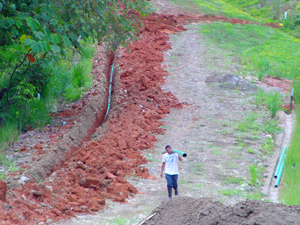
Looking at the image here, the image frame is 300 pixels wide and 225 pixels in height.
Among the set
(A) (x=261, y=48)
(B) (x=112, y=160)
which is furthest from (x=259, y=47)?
(B) (x=112, y=160)

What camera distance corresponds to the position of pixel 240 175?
7.92 meters

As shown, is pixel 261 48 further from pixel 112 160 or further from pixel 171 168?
pixel 171 168

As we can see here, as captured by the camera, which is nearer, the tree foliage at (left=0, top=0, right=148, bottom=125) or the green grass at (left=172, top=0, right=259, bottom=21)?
the tree foliage at (left=0, top=0, right=148, bottom=125)

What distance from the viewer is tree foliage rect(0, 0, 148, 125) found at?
288 inches

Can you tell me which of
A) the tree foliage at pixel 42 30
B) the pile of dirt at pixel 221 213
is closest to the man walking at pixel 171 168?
the pile of dirt at pixel 221 213

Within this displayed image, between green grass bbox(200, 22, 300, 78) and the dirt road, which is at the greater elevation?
green grass bbox(200, 22, 300, 78)

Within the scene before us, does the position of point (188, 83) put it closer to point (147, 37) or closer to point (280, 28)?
point (147, 37)

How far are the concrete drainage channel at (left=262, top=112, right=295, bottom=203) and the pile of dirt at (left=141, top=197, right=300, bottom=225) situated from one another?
6.87ft

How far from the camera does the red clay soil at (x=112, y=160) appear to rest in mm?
5656

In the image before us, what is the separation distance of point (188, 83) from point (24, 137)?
7.92 meters

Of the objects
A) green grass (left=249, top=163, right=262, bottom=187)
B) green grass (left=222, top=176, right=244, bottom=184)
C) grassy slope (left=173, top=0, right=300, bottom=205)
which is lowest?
green grass (left=222, top=176, right=244, bottom=184)

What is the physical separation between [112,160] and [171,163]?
6.38ft

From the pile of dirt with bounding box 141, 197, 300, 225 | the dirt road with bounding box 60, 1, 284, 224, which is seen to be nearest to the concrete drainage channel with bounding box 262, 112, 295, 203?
the dirt road with bounding box 60, 1, 284, 224

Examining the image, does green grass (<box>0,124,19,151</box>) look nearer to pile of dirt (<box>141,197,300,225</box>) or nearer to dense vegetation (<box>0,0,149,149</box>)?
dense vegetation (<box>0,0,149,149</box>)
